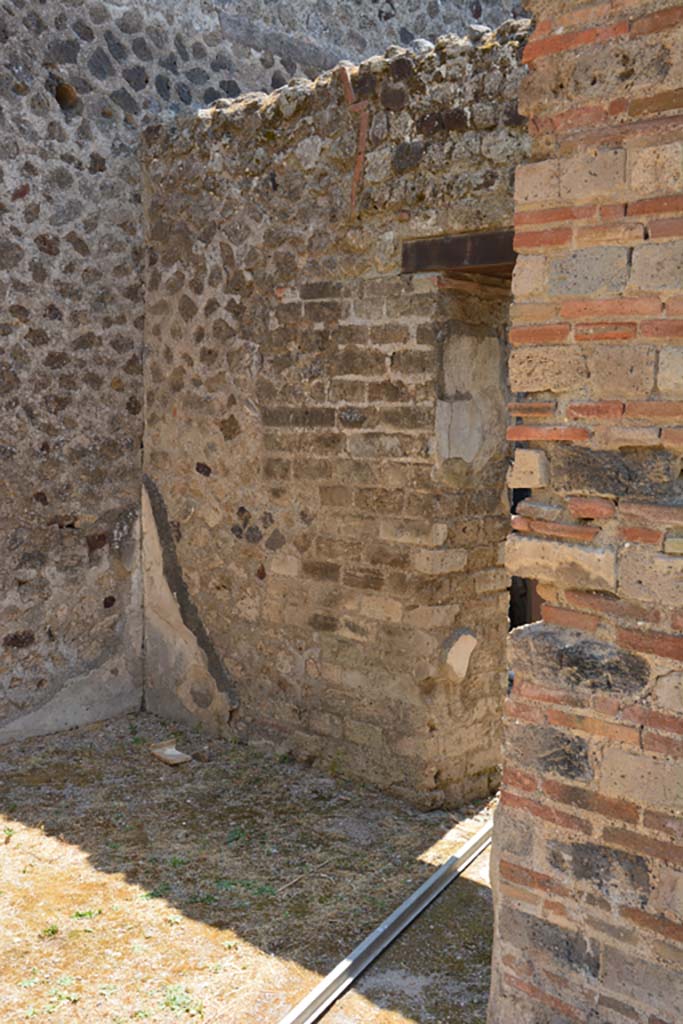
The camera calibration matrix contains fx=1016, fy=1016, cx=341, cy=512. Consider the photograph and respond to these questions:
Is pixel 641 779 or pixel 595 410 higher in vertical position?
pixel 595 410

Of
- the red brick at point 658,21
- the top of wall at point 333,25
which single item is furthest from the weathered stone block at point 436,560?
→ the top of wall at point 333,25

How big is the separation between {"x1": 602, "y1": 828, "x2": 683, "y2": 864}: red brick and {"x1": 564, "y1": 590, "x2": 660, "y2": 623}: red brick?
0.51 m

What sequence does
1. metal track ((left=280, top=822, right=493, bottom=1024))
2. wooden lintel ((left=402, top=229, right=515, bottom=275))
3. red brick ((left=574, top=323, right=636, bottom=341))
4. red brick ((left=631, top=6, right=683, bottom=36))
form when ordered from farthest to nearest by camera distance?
wooden lintel ((left=402, top=229, right=515, bottom=275))
metal track ((left=280, top=822, right=493, bottom=1024))
red brick ((left=574, top=323, right=636, bottom=341))
red brick ((left=631, top=6, right=683, bottom=36))

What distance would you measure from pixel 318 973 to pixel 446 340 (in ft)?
8.44

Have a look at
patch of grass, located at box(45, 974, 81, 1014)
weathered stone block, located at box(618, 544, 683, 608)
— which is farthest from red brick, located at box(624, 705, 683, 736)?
patch of grass, located at box(45, 974, 81, 1014)

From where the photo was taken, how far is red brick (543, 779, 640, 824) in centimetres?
243

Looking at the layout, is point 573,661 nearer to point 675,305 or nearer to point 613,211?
point 675,305

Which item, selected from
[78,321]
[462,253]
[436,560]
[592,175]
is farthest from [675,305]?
[78,321]

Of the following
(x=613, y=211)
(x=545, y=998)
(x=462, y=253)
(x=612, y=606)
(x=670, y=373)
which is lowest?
(x=545, y=998)

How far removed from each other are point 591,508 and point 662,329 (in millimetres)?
453

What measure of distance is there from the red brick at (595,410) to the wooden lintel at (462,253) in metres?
1.78

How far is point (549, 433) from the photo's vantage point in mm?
2535

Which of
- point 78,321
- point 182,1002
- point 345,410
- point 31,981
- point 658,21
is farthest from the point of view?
point 78,321

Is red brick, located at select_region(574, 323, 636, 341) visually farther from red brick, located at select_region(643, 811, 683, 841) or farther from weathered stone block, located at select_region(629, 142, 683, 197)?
red brick, located at select_region(643, 811, 683, 841)
